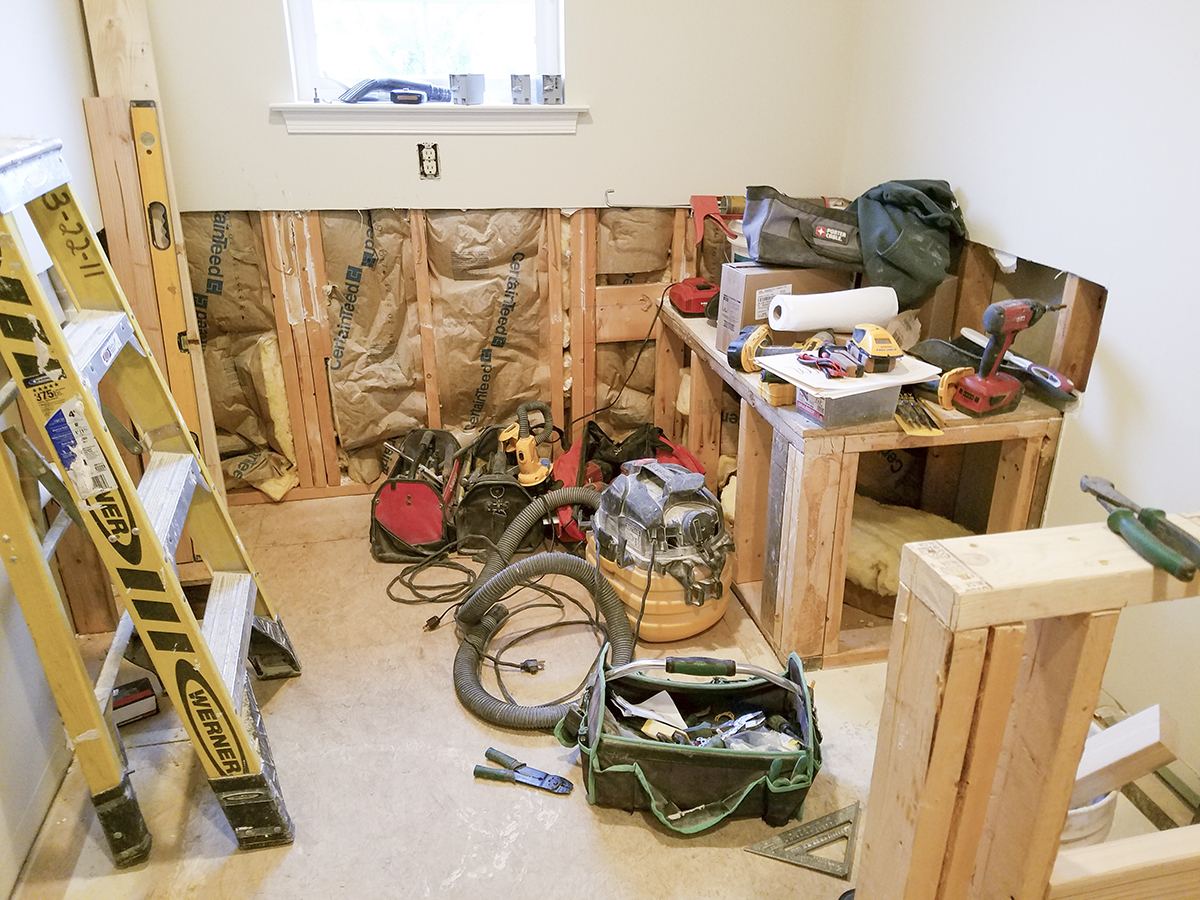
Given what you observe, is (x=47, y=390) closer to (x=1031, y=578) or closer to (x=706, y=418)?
(x=1031, y=578)

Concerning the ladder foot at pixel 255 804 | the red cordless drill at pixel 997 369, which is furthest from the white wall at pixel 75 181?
the red cordless drill at pixel 997 369

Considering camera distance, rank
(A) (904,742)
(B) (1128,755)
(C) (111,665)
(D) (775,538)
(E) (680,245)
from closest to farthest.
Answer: (A) (904,742) < (B) (1128,755) < (C) (111,665) < (D) (775,538) < (E) (680,245)

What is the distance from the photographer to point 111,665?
180 cm

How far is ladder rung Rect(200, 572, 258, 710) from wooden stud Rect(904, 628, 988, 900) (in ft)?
4.41

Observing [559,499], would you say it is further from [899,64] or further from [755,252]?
[899,64]

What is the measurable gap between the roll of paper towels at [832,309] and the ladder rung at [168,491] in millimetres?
1536

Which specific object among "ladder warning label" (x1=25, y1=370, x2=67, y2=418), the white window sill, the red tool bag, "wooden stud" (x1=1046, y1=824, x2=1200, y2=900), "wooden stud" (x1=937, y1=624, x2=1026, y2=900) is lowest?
the red tool bag


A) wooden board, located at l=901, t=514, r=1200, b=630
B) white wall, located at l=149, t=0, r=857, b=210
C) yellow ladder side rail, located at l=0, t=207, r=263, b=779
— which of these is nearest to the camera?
wooden board, located at l=901, t=514, r=1200, b=630

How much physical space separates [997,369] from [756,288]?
693mm

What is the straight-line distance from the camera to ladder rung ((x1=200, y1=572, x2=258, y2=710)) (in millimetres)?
1819

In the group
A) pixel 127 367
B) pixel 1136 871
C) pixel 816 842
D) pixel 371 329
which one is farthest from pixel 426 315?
pixel 1136 871

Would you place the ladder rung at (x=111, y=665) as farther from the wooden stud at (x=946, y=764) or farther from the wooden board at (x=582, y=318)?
the wooden board at (x=582, y=318)

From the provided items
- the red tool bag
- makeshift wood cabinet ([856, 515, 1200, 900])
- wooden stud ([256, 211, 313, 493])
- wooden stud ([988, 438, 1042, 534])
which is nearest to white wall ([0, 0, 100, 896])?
wooden stud ([256, 211, 313, 493])

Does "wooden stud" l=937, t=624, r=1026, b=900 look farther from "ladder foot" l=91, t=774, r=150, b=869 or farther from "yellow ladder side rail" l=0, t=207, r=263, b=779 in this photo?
"ladder foot" l=91, t=774, r=150, b=869
